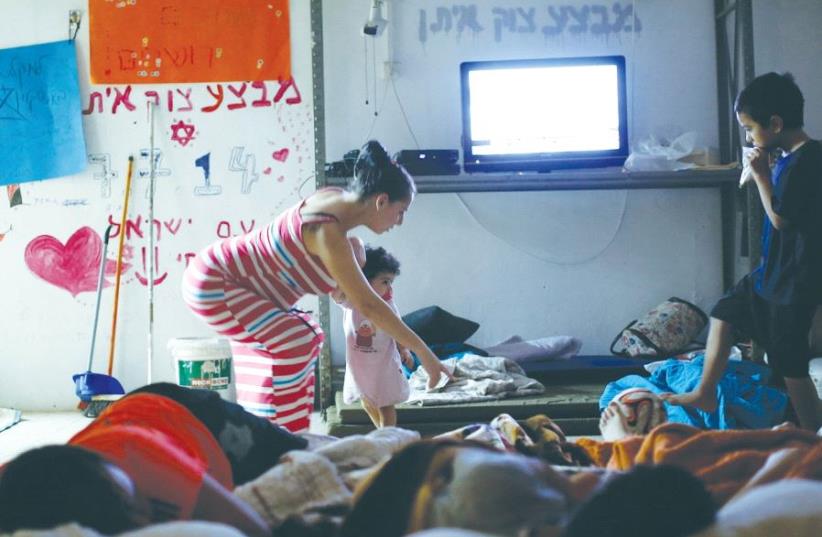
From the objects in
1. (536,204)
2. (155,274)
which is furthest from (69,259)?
(536,204)

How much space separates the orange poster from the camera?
3701 mm

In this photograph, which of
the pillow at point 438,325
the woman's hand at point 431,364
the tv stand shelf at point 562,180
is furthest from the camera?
the pillow at point 438,325

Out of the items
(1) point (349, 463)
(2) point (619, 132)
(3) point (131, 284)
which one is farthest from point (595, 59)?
(1) point (349, 463)

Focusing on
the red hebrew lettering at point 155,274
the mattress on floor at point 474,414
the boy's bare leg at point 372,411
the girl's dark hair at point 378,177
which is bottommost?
the mattress on floor at point 474,414

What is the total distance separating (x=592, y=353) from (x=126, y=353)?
6.34 feet

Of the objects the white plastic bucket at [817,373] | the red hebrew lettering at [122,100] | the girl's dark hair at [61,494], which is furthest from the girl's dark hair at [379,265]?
the girl's dark hair at [61,494]

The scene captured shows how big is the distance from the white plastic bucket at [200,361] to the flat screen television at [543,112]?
1201 millimetres

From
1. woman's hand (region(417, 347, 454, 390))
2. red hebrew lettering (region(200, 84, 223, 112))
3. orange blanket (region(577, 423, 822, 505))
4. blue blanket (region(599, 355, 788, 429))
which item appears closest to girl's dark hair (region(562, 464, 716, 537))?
orange blanket (region(577, 423, 822, 505))

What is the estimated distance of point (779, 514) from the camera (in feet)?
2.88

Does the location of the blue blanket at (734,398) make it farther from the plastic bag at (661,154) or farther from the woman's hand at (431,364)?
the plastic bag at (661,154)

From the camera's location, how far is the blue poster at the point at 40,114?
3.68 m

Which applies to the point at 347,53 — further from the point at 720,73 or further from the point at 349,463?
the point at 349,463

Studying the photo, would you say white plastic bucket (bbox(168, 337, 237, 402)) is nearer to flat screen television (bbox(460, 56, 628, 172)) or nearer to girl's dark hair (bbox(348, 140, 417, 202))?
flat screen television (bbox(460, 56, 628, 172))

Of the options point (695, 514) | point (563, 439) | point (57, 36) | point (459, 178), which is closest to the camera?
point (695, 514)
